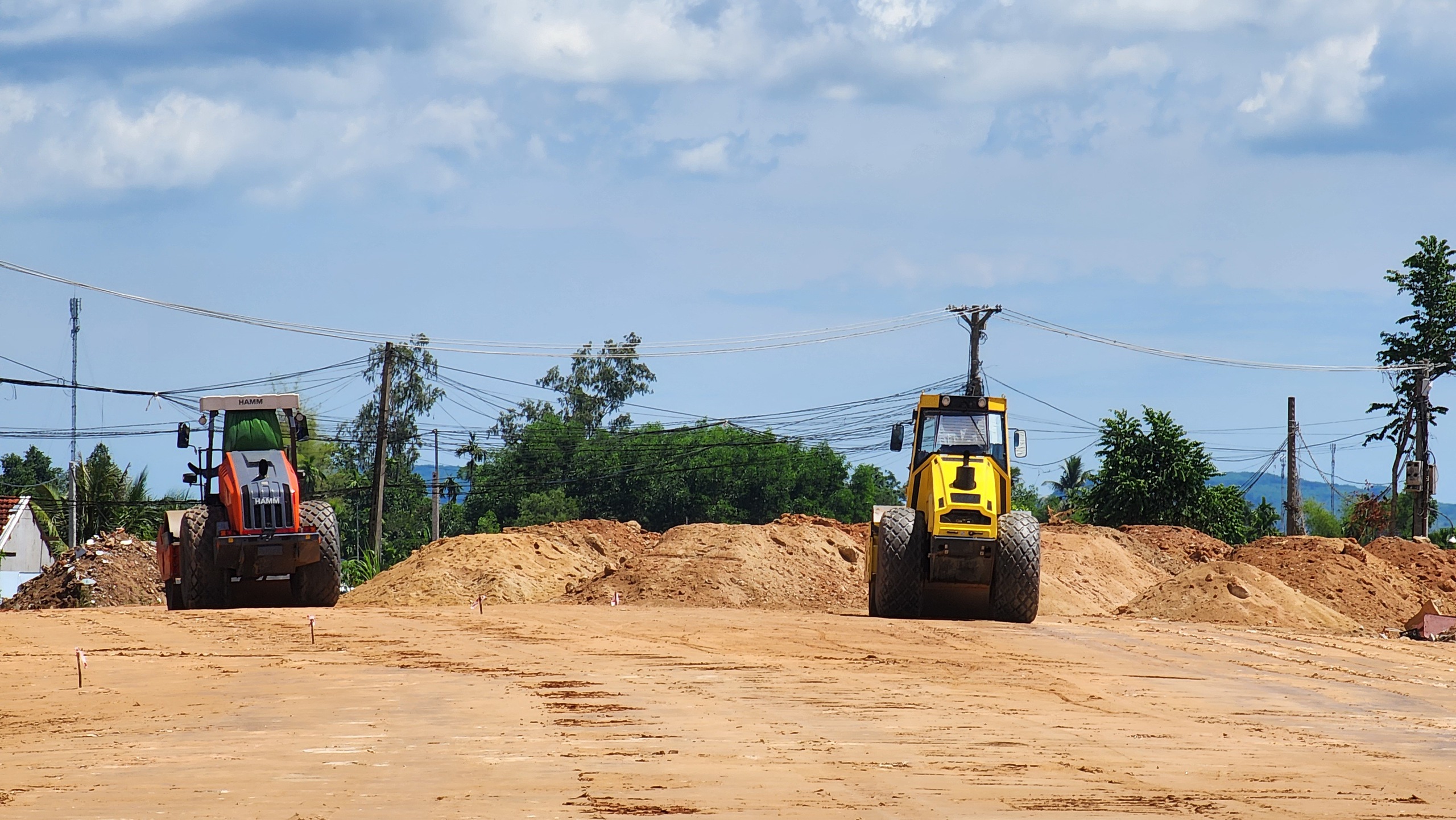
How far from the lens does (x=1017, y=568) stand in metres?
23.6

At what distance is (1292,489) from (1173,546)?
5440 millimetres

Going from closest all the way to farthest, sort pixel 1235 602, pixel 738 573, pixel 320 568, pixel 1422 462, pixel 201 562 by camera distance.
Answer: pixel 201 562 → pixel 320 568 → pixel 1235 602 → pixel 738 573 → pixel 1422 462

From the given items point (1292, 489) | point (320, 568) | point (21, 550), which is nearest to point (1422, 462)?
point (1292, 489)

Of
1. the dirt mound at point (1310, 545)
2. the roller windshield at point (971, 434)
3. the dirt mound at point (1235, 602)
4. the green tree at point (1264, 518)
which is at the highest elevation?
the roller windshield at point (971, 434)

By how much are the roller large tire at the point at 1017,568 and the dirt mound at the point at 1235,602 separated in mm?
5317

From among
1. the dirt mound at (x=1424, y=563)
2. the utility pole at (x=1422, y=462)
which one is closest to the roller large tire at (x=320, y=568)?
the dirt mound at (x=1424, y=563)

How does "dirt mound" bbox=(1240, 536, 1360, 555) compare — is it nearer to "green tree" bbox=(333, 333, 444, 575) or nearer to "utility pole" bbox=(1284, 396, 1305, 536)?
"utility pole" bbox=(1284, 396, 1305, 536)

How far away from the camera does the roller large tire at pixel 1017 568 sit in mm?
23500

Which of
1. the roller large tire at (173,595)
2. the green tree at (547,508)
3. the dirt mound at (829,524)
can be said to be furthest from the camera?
the green tree at (547,508)

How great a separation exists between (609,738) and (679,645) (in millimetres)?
8205

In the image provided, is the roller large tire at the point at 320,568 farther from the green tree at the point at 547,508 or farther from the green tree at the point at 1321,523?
the green tree at the point at 1321,523

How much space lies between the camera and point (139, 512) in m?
58.0

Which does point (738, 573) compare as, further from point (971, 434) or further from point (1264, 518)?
point (1264, 518)

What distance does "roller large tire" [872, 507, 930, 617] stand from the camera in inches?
939
